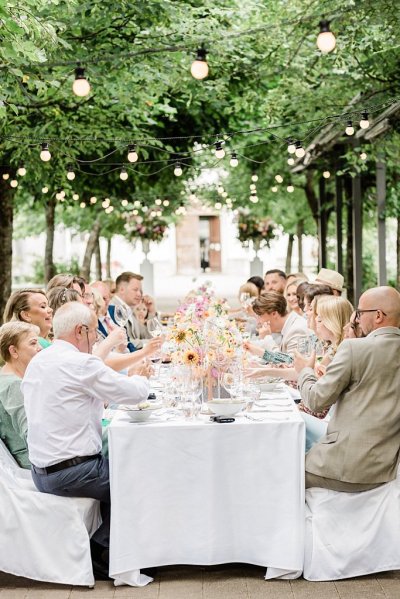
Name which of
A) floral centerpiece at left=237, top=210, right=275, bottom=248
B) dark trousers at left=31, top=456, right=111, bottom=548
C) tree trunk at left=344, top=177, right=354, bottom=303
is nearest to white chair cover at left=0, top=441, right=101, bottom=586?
dark trousers at left=31, top=456, right=111, bottom=548

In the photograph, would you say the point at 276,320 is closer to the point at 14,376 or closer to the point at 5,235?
the point at 14,376

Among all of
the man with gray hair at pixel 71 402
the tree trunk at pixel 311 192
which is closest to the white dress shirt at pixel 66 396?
the man with gray hair at pixel 71 402

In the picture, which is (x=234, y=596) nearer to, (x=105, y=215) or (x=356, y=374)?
(x=356, y=374)

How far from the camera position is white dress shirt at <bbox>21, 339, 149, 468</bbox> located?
4895 mm

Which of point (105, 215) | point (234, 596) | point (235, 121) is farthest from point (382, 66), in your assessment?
point (105, 215)

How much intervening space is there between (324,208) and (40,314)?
1591 cm

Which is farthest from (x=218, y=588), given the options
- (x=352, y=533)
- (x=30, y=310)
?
(x=30, y=310)

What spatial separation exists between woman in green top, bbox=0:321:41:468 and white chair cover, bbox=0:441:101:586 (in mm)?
367

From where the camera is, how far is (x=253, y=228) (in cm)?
2388

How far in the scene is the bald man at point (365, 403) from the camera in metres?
4.93

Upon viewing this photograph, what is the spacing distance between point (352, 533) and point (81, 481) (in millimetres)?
1441

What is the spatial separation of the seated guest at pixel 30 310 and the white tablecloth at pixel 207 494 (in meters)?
1.64

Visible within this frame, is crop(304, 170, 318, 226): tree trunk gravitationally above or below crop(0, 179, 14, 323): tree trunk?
above

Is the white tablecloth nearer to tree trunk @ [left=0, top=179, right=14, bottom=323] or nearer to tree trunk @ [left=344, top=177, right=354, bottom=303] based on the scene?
tree trunk @ [left=0, top=179, right=14, bottom=323]
